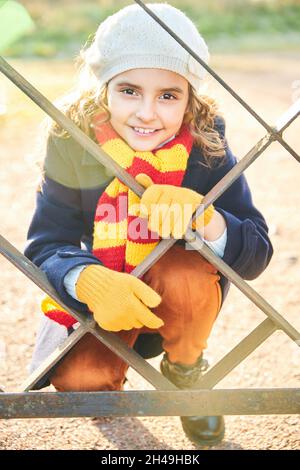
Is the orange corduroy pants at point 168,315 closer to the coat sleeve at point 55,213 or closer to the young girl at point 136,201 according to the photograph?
the young girl at point 136,201

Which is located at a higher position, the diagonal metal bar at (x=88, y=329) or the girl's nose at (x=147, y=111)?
the girl's nose at (x=147, y=111)

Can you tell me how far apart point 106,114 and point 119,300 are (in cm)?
59

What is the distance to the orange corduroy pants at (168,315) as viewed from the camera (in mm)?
1969

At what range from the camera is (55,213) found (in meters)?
1.99

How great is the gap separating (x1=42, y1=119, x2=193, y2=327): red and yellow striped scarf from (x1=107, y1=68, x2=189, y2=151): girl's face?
3 centimetres

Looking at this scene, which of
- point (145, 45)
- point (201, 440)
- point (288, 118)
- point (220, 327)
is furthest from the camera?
point (220, 327)

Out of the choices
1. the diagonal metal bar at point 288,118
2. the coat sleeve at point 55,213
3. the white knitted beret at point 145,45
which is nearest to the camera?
the diagonal metal bar at point 288,118

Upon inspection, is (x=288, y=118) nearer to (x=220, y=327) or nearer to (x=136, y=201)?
(x=136, y=201)

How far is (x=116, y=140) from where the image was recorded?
1915mm

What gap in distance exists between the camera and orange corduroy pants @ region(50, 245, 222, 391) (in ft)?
6.46

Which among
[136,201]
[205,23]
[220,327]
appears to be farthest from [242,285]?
[205,23]

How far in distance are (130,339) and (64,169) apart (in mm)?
504

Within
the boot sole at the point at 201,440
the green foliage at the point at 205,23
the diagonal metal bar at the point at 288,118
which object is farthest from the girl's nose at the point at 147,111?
the green foliage at the point at 205,23
